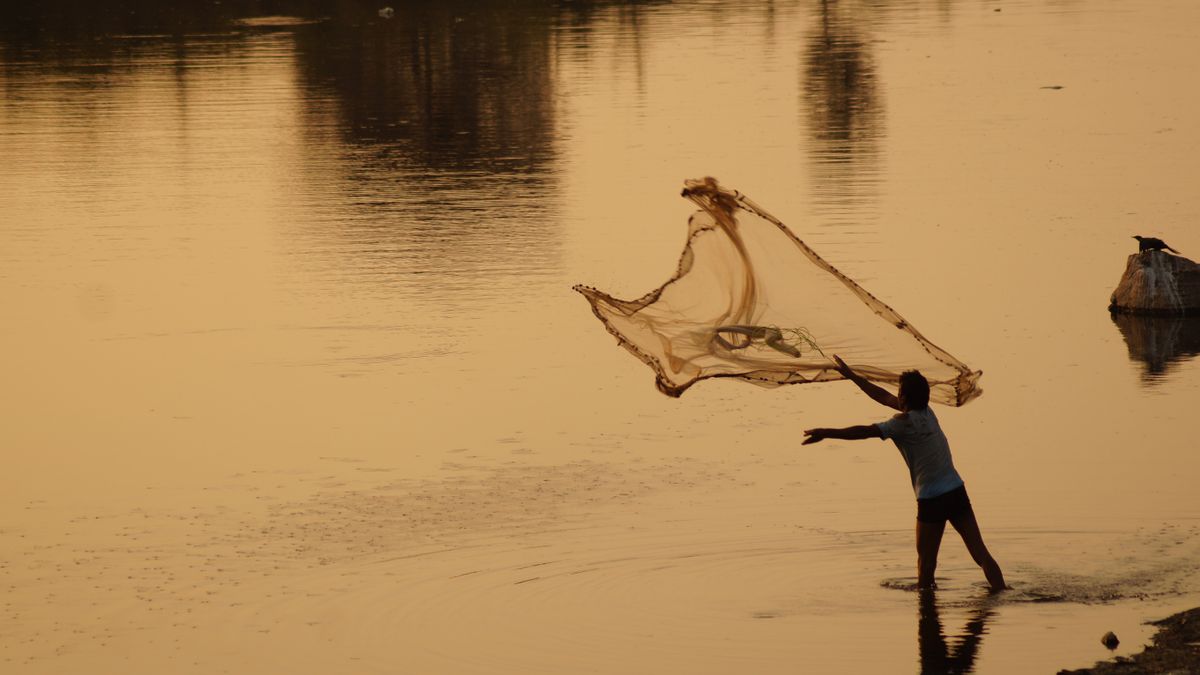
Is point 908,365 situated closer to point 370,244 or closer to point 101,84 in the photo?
point 370,244

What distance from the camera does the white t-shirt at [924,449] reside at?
12.4 meters

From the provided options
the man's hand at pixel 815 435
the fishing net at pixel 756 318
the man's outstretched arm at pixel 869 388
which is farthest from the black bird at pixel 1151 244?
the man's hand at pixel 815 435

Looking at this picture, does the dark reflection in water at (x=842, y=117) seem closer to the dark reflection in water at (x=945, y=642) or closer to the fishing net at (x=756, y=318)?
the fishing net at (x=756, y=318)

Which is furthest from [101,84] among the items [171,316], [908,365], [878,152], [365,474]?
[908,365]

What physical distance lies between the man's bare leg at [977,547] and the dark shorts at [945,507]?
33 millimetres

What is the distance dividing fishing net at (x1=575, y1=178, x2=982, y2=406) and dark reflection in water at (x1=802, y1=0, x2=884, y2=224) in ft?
41.1

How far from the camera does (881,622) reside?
1224 cm

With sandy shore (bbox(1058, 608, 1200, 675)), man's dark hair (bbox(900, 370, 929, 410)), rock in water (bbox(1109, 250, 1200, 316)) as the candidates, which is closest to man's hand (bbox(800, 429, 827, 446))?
man's dark hair (bbox(900, 370, 929, 410))

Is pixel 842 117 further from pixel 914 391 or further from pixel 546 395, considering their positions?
pixel 914 391

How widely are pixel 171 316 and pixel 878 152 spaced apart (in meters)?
13.4

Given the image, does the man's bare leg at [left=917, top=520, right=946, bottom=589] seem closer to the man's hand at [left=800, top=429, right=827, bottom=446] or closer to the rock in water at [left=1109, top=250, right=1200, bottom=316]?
the man's hand at [left=800, top=429, right=827, bottom=446]

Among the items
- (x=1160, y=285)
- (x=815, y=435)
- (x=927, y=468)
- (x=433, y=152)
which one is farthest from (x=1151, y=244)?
(x=433, y=152)

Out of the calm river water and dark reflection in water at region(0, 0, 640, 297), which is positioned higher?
dark reflection in water at region(0, 0, 640, 297)

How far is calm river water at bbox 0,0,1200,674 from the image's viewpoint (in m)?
12.5
